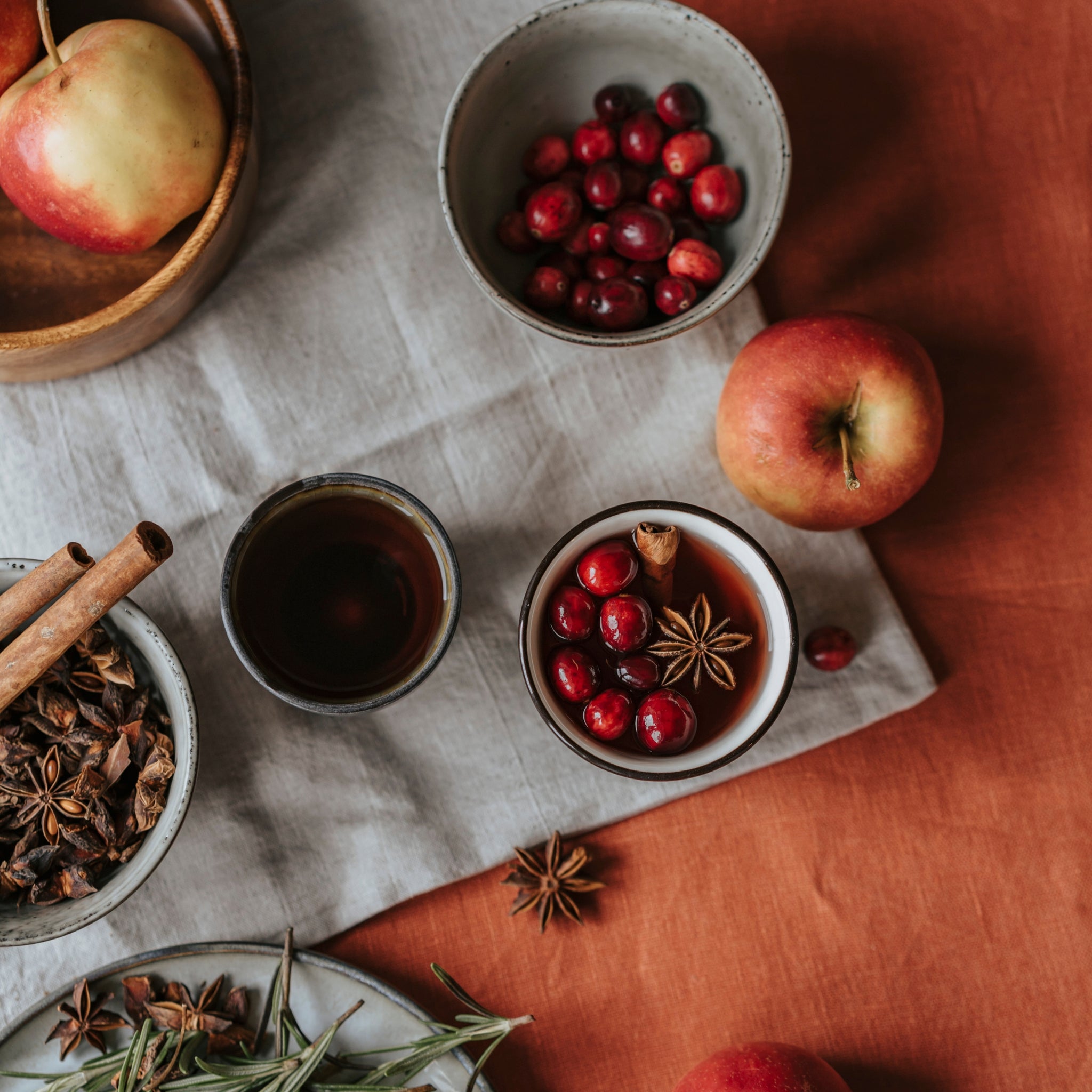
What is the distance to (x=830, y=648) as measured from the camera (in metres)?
1.09

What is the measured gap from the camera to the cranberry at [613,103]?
42.1 inches

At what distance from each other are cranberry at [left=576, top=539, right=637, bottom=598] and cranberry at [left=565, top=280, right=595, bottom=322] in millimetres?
284

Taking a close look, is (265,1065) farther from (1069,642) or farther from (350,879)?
(1069,642)

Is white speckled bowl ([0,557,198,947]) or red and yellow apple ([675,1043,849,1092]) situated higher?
white speckled bowl ([0,557,198,947])

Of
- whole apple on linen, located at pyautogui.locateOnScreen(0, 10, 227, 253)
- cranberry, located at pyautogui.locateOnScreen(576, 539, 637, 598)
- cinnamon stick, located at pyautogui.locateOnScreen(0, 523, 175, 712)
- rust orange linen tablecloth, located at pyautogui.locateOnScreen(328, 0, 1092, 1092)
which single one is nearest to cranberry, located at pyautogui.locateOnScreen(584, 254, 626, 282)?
rust orange linen tablecloth, located at pyautogui.locateOnScreen(328, 0, 1092, 1092)

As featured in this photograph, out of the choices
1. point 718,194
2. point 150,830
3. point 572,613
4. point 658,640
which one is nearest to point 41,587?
point 150,830

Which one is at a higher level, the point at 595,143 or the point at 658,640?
the point at 595,143

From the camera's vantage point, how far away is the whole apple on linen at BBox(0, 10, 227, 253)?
2.98 ft

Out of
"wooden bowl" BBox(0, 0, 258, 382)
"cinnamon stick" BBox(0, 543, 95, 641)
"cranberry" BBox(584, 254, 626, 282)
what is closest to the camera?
"cinnamon stick" BBox(0, 543, 95, 641)

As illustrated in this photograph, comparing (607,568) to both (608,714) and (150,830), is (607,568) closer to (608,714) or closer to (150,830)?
(608,714)

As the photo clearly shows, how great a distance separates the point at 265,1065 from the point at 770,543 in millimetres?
850

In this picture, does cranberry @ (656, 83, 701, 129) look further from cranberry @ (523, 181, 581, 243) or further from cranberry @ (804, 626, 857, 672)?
cranberry @ (804, 626, 857, 672)

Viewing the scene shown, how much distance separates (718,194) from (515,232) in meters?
Answer: 0.25

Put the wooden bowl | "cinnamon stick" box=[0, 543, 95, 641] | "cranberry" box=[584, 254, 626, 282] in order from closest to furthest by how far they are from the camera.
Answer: "cinnamon stick" box=[0, 543, 95, 641] → the wooden bowl → "cranberry" box=[584, 254, 626, 282]
